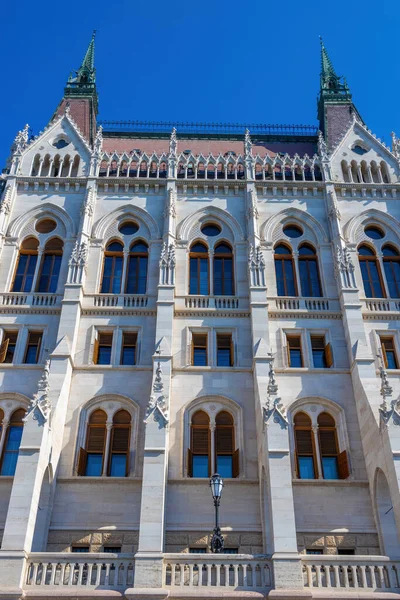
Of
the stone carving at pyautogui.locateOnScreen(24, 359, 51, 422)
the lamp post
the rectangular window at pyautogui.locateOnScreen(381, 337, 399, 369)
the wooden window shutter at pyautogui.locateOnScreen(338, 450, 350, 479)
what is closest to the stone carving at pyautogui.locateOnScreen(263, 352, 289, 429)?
the wooden window shutter at pyautogui.locateOnScreen(338, 450, 350, 479)

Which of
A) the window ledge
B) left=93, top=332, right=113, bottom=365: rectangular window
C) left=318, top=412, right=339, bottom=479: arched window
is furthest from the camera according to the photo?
Answer: left=93, top=332, right=113, bottom=365: rectangular window

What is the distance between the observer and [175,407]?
25.2 meters

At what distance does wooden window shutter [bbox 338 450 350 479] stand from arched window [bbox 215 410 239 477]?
421cm

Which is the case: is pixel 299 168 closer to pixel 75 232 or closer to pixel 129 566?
pixel 75 232

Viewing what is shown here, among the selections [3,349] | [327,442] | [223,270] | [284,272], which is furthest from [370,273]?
[3,349]

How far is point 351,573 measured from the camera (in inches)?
758

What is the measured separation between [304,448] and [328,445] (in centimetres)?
105

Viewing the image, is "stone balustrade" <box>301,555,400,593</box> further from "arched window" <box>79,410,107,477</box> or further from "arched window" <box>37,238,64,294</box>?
"arched window" <box>37,238,64,294</box>

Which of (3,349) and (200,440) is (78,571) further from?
(3,349)

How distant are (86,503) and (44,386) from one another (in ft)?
15.6

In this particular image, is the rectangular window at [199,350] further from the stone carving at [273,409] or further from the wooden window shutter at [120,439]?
the stone carving at [273,409]

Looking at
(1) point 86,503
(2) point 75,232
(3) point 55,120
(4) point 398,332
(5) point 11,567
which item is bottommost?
(5) point 11,567

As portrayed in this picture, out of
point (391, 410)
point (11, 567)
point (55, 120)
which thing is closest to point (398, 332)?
point (391, 410)

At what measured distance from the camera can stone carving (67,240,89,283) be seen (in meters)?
28.4
